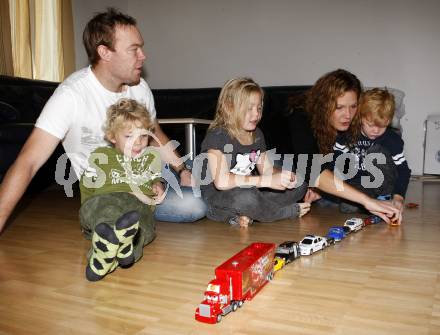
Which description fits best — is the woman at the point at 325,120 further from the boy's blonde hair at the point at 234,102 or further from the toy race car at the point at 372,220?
the boy's blonde hair at the point at 234,102

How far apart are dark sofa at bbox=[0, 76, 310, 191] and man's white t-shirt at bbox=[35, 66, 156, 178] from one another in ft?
3.14

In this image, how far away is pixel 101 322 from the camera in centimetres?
107

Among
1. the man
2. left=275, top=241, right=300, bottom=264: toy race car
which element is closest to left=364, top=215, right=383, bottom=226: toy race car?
left=275, top=241, right=300, bottom=264: toy race car

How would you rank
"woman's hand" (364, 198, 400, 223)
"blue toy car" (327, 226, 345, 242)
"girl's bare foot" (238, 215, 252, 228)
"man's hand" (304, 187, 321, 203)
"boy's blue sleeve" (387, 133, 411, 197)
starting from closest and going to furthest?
"blue toy car" (327, 226, 345, 242) → "woman's hand" (364, 198, 400, 223) → "girl's bare foot" (238, 215, 252, 228) → "boy's blue sleeve" (387, 133, 411, 197) → "man's hand" (304, 187, 321, 203)

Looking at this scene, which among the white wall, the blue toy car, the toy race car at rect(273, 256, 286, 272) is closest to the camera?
the toy race car at rect(273, 256, 286, 272)

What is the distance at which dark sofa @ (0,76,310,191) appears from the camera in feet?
8.54

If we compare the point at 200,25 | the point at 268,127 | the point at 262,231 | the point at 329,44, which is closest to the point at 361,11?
the point at 329,44

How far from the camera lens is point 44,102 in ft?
11.5

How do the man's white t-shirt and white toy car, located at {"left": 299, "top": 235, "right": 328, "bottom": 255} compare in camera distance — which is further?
the man's white t-shirt

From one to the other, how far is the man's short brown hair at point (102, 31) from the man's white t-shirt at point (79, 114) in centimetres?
9

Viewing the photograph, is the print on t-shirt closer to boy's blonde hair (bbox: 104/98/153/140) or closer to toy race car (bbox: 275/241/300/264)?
boy's blonde hair (bbox: 104/98/153/140)

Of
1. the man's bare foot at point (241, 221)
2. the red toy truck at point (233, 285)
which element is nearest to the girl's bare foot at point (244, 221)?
the man's bare foot at point (241, 221)

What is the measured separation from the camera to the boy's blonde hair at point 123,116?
5.66 ft

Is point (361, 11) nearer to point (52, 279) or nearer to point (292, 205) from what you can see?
point (292, 205)
